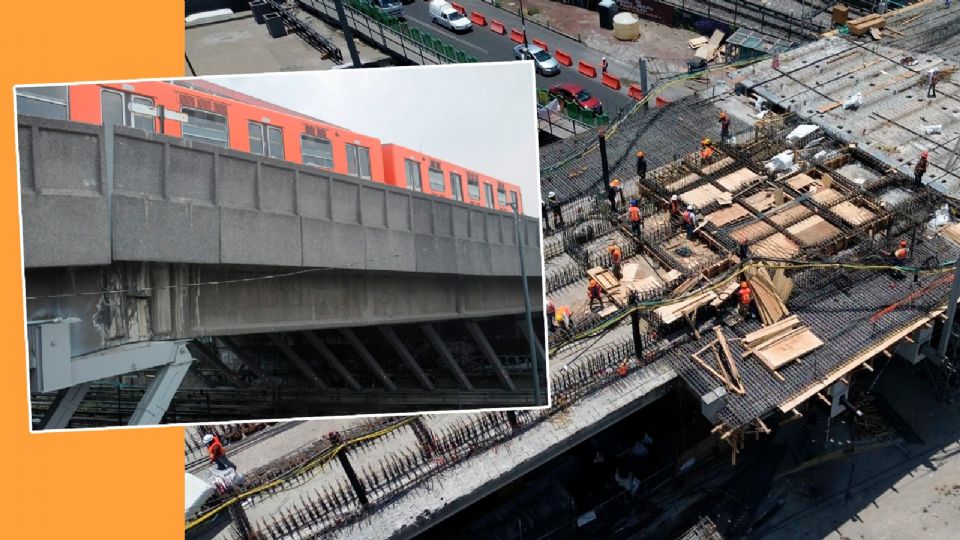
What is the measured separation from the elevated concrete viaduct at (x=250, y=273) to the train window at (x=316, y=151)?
0.77 feet

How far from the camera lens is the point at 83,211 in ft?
44.0

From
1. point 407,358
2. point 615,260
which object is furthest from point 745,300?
point 407,358

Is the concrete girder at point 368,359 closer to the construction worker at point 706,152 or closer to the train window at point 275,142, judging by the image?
the train window at point 275,142

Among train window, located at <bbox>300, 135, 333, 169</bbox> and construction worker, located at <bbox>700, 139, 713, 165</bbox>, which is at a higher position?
train window, located at <bbox>300, 135, 333, 169</bbox>

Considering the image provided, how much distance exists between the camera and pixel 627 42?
55.4 metres

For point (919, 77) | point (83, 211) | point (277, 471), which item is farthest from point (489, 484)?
point (919, 77)

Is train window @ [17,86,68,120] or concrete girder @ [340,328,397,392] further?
concrete girder @ [340,328,397,392]

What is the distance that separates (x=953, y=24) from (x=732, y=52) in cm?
1154

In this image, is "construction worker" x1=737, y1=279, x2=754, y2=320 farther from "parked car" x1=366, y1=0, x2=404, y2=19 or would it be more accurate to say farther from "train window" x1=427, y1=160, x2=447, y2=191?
"parked car" x1=366, y1=0, x2=404, y2=19

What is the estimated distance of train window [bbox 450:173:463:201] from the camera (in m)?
15.2

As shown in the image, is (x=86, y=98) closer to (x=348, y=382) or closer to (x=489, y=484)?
(x=348, y=382)

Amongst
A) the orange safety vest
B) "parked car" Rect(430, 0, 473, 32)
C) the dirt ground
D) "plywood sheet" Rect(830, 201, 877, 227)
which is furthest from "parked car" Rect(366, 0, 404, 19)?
the orange safety vest

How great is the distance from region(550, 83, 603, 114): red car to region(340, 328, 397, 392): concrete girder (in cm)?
3303

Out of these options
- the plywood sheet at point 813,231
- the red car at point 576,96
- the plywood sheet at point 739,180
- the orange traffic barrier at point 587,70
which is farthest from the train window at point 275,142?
the orange traffic barrier at point 587,70
